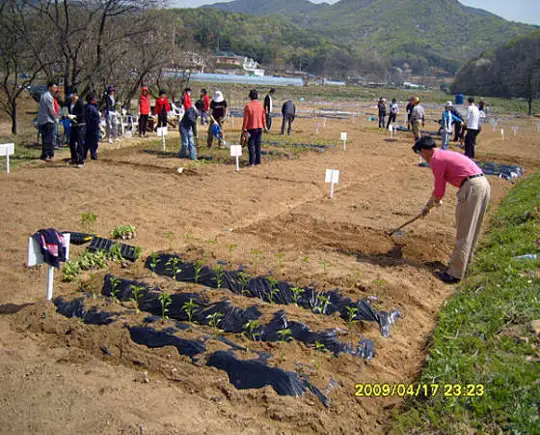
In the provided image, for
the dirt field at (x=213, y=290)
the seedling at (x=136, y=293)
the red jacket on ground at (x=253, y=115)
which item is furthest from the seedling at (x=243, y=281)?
the red jacket on ground at (x=253, y=115)

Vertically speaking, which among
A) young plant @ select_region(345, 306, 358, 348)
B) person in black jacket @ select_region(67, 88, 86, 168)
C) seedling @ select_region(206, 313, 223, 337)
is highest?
person in black jacket @ select_region(67, 88, 86, 168)

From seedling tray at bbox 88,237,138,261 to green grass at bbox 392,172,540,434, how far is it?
4.02m

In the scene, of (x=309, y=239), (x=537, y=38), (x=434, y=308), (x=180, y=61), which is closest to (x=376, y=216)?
(x=309, y=239)

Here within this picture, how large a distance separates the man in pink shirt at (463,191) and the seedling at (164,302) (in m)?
3.58


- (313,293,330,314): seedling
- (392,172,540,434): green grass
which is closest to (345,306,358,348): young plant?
(313,293,330,314): seedling

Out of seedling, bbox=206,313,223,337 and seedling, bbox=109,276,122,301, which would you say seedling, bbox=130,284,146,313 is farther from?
seedling, bbox=206,313,223,337

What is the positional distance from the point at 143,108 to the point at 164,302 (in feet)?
47.0

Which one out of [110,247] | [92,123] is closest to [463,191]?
[110,247]

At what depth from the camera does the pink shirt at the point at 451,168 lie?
6.61 m

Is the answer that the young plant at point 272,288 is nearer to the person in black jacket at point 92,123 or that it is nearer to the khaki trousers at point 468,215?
the khaki trousers at point 468,215

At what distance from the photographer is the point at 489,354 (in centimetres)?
449

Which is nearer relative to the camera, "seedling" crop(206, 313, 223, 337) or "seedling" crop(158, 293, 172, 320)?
"seedling" crop(206, 313, 223, 337)

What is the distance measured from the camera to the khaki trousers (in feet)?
21.4

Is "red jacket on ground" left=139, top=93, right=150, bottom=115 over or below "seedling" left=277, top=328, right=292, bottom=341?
over
